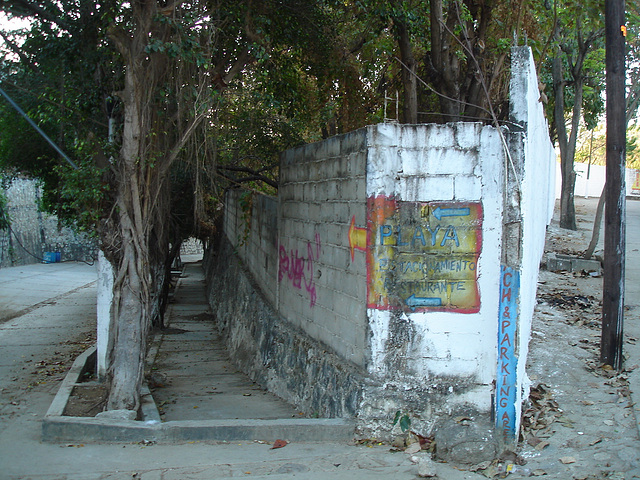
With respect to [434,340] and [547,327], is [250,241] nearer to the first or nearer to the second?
[547,327]

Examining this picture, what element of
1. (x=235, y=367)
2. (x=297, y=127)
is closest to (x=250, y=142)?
(x=297, y=127)

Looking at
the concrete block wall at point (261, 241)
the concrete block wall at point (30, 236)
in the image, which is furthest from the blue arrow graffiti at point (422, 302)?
the concrete block wall at point (30, 236)

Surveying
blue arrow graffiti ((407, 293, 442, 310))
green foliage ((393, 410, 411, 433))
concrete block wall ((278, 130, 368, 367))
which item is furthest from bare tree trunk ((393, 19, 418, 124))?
green foliage ((393, 410, 411, 433))

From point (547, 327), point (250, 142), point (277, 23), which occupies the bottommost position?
point (547, 327)

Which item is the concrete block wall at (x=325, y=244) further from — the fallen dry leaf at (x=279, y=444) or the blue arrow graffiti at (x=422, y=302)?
the fallen dry leaf at (x=279, y=444)

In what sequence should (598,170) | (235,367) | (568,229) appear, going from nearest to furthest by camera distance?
(235,367)
(568,229)
(598,170)

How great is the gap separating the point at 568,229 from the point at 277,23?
1405 cm

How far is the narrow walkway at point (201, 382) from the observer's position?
261 inches

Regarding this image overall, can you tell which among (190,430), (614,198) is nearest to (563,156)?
(614,198)

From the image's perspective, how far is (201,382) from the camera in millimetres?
8516

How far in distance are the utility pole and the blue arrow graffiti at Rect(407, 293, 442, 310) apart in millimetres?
2597

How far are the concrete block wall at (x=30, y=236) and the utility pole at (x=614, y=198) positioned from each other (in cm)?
1873

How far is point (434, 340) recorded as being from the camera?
4.79 m

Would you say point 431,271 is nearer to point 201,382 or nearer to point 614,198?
point 614,198
